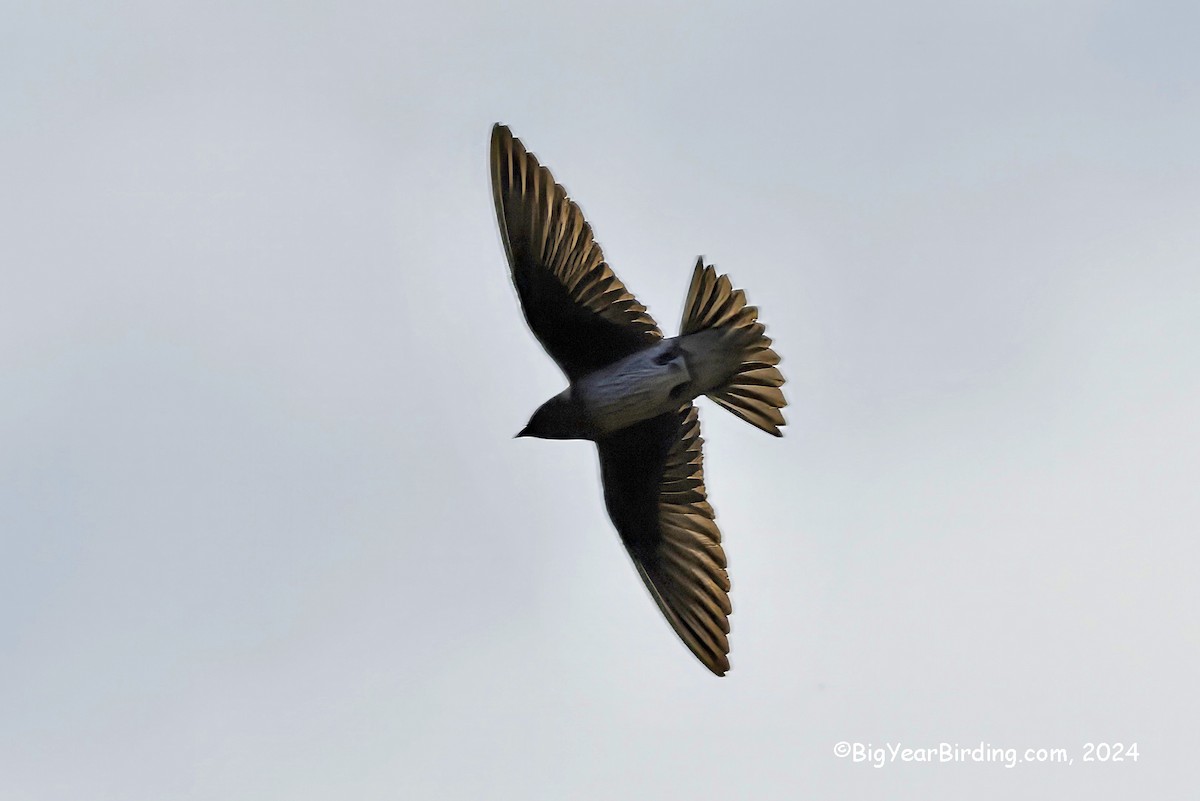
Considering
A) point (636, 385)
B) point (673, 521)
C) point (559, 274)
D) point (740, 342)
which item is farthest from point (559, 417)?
point (673, 521)

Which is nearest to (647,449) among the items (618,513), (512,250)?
(618,513)

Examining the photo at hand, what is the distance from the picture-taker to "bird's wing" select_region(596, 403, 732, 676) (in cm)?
876

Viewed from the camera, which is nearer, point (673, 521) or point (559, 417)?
point (559, 417)

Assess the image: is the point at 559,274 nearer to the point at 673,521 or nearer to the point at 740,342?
the point at 740,342

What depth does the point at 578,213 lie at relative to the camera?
26.0ft

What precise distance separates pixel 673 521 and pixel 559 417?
123 cm

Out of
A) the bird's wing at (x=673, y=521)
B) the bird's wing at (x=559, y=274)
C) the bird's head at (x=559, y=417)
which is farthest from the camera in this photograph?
the bird's wing at (x=673, y=521)

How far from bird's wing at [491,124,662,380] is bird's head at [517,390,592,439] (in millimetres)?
200

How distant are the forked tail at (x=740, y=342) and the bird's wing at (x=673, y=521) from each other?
0.52 m

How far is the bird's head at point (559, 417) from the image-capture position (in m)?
8.02

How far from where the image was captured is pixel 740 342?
803cm

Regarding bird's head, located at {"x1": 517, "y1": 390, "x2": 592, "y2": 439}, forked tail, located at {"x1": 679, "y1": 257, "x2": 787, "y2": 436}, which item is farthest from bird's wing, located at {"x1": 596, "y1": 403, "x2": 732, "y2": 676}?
A: bird's head, located at {"x1": 517, "y1": 390, "x2": 592, "y2": 439}

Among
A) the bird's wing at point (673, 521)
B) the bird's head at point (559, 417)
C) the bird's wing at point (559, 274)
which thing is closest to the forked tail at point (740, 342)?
the bird's wing at point (559, 274)

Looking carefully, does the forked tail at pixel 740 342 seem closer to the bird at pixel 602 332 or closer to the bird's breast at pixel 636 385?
the bird at pixel 602 332
